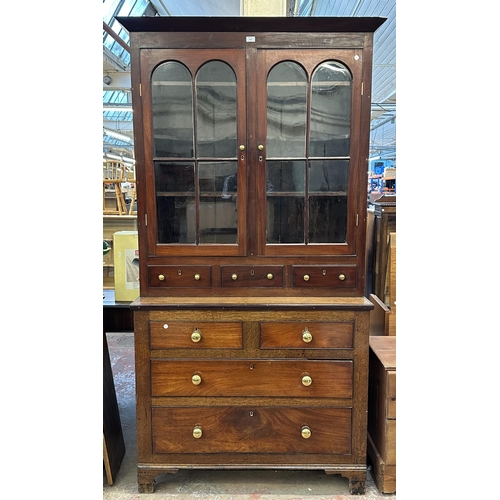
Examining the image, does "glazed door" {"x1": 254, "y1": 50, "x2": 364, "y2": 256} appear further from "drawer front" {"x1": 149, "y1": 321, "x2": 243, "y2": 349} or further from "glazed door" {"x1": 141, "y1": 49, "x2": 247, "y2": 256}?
"drawer front" {"x1": 149, "y1": 321, "x2": 243, "y2": 349}

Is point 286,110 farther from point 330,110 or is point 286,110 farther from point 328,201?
point 328,201

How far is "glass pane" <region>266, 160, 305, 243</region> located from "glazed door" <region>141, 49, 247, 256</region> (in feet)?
0.43

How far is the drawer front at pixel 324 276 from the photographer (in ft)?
5.78

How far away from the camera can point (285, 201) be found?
1773mm

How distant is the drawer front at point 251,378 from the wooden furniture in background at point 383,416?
186mm

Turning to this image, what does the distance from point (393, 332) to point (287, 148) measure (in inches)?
48.4

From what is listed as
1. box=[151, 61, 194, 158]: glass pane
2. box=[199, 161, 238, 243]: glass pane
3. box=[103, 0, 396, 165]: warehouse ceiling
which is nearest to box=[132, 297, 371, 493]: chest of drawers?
box=[199, 161, 238, 243]: glass pane

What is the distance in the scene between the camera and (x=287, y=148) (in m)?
1.75

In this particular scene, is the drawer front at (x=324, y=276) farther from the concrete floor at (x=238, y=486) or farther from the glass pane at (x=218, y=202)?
the concrete floor at (x=238, y=486)

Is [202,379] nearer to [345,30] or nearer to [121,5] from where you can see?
[345,30]

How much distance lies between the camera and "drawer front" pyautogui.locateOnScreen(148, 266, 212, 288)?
178 centimetres
